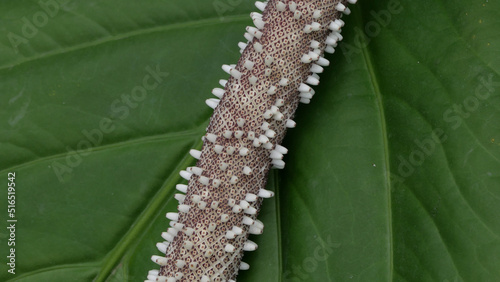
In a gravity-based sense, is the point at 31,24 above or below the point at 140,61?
above

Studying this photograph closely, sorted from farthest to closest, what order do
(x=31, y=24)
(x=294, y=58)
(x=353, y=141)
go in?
(x=31, y=24) → (x=353, y=141) → (x=294, y=58)

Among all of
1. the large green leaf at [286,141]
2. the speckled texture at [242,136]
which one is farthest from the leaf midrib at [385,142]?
the speckled texture at [242,136]

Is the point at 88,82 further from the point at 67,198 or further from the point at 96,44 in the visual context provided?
the point at 67,198

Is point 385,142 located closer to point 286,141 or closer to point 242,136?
point 286,141

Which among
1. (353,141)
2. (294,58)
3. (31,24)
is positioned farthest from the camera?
(31,24)

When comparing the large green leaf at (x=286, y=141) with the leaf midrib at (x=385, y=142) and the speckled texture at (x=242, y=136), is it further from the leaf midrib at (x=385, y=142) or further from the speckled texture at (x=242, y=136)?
the speckled texture at (x=242, y=136)

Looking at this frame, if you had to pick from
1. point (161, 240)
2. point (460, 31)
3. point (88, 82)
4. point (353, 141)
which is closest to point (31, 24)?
point (88, 82)

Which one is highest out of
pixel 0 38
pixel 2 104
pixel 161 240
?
pixel 0 38

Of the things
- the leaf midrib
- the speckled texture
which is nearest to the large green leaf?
the leaf midrib

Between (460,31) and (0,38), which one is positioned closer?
(460,31)
